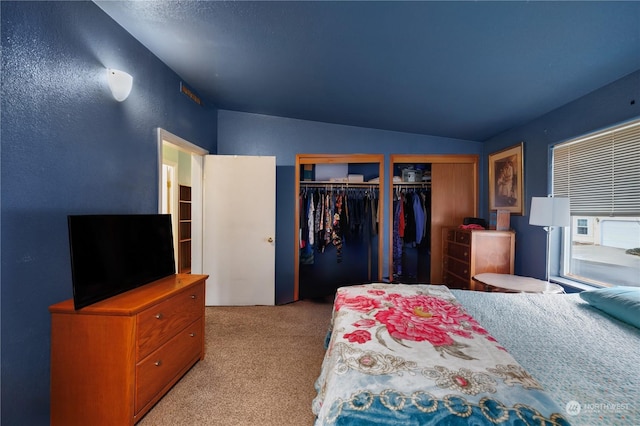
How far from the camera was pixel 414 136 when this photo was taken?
3471mm

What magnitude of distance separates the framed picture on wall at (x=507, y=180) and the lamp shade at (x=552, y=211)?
0.67 m

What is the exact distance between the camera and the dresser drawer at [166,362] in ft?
4.55

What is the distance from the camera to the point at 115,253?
153 centimetres

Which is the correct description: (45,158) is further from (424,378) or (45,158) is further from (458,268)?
(458,268)

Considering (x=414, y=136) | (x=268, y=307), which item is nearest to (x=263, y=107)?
(x=414, y=136)

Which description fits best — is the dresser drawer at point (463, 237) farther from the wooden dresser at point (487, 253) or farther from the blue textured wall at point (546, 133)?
the blue textured wall at point (546, 133)

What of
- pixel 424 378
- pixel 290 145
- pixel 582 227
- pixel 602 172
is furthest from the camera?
pixel 290 145

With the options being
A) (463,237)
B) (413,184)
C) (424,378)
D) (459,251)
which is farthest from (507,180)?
(424,378)

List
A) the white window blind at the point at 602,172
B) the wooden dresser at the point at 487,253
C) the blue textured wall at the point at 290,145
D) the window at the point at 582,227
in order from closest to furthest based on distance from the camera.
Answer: the white window blind at the point at 602,172 < the window at the point at 582,227 < the wooden dresser at the point at 487,253 < the blue textured wall at the point at 290,145

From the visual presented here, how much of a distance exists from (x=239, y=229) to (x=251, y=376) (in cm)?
171

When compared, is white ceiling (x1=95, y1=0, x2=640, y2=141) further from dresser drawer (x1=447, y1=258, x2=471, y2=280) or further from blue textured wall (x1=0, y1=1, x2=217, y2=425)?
dresser drawer (x1=447, y1=258, x2=471, y2=280)

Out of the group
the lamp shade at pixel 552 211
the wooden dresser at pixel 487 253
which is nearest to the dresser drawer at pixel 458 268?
the wooden dresser at pixel 487 253

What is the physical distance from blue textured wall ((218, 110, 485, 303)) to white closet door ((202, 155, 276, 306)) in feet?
0.95

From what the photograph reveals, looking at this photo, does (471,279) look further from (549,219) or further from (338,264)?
(338,264)
